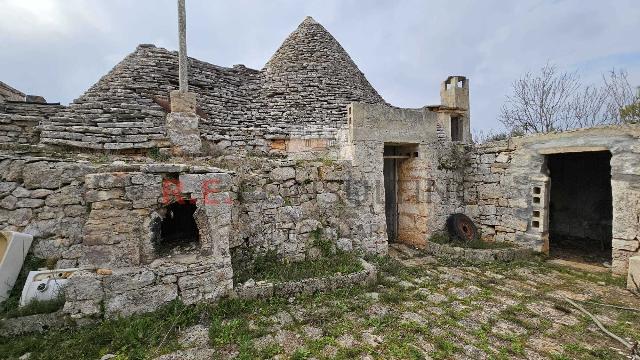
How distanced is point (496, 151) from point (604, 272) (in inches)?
122

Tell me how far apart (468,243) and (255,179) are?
16.6 ft

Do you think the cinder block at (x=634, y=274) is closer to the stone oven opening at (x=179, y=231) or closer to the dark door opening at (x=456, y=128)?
the stone oven opening at (x=179, y=231)

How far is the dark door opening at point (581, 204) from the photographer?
25.6 ft

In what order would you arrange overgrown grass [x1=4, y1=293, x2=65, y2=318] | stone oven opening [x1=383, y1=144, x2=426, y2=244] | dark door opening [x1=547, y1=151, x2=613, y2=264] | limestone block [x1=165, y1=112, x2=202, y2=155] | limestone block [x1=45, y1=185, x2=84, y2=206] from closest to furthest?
overgrown grass [x1=4, y1=293, x2=65, y2=318], limestone block [x1=45, y1=185, x2=84, y2=206], stone oven opening [x1=383, y1=144, x2=426, y2=244], limestone block [x1=165, y1=112, x2=202, y2=155], dark door opening [x1=547, y1=151, x2=613, y2=264]

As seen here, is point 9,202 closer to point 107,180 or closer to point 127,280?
point 107,180

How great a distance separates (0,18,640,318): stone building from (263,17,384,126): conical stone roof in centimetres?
6

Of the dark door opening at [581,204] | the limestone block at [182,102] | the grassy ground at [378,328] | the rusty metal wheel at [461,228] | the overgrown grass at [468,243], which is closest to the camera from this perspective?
the grassy ground at [378,328]

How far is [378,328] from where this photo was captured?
363cm

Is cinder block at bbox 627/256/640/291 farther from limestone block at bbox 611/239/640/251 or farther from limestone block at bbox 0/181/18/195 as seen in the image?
limestone block at bbox 0/181/18/195

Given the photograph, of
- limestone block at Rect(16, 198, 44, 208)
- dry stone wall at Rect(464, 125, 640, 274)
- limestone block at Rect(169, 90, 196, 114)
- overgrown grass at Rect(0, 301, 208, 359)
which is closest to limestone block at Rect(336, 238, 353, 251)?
overgrown grass at Rect(0, 301, 208, 359)

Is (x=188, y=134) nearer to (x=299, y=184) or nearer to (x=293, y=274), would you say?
(x=299, y=184)

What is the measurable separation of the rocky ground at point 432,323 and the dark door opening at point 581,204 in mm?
3193

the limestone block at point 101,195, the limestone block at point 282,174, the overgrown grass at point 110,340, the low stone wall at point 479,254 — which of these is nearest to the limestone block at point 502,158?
the low stone wall at point 479,254

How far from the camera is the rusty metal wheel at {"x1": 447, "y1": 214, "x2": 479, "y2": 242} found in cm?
710
